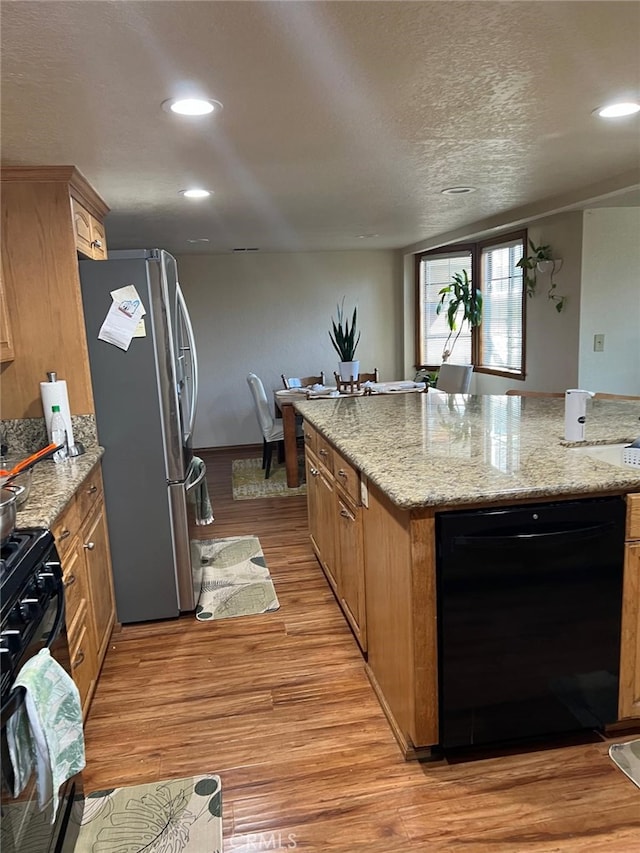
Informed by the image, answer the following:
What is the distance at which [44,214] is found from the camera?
2545 millimetres

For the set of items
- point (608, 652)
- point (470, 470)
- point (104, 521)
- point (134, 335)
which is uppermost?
point (134, 335)

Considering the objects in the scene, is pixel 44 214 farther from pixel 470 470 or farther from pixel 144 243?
pixel 144 243

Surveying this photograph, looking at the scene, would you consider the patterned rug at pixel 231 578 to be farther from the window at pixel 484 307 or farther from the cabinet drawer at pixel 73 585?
the window at pixel 484 307

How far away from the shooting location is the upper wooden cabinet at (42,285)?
2525 mm

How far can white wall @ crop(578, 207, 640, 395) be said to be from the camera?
421 centimetres

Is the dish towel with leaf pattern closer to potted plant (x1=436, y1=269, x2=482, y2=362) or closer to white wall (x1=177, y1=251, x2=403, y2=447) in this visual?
potted plant (x1=436, y1=269, x2=482, y2=362)

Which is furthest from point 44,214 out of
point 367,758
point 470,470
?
point 367,758

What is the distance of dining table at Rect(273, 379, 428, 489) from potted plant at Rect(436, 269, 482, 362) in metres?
0.86

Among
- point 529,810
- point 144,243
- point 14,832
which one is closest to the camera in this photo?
point 14,832

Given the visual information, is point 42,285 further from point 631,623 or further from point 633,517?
point 631,623

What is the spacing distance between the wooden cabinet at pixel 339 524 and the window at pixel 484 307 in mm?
2643

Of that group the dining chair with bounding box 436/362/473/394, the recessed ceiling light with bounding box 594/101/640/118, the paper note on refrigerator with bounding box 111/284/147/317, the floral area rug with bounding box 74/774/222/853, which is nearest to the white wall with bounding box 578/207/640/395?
the dining chair with bounding box 436/362/473/394

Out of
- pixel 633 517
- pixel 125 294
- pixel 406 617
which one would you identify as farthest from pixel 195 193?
pixel 633 517

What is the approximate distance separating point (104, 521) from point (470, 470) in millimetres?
1757
